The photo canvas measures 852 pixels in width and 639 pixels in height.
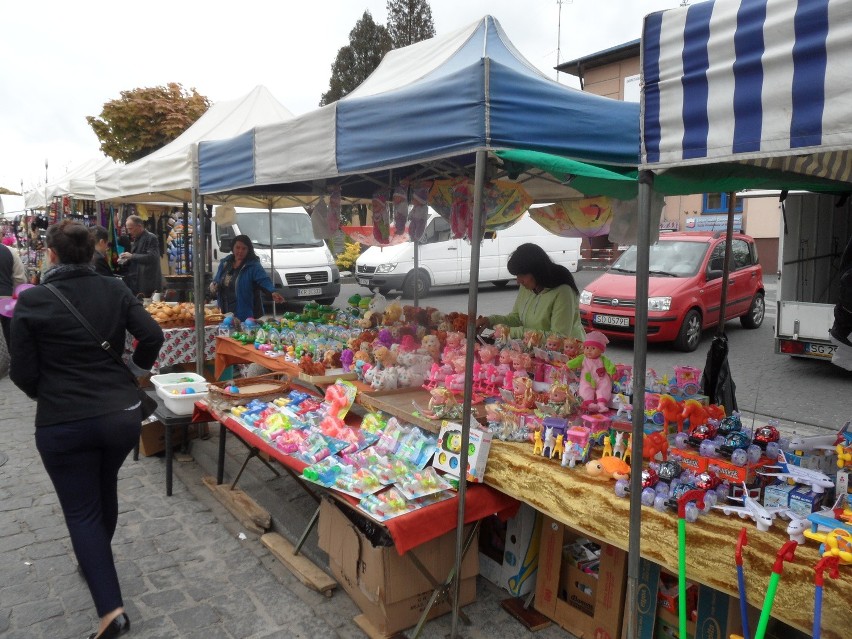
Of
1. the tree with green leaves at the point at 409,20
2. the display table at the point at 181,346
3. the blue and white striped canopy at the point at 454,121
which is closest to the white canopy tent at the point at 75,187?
the display table at the point at 181,346

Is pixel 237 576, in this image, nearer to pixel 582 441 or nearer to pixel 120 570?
pixel 120 570

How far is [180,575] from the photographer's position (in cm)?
349

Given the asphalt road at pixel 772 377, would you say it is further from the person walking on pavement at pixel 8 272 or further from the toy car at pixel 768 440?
the person walking on pavement at pixel 8 272

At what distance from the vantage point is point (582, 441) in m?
2.83

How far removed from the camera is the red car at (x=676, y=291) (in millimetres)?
9383

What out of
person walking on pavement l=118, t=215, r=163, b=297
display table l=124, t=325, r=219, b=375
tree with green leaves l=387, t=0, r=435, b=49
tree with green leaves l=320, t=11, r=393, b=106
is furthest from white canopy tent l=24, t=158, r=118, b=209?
tree with green leaves l=387, t=0, r=435, b=49

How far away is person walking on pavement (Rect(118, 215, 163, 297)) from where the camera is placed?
327 inches

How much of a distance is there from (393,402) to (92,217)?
50.6 feet

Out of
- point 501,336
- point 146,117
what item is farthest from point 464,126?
point 146,117

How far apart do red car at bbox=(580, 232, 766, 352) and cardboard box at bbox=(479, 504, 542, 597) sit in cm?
601

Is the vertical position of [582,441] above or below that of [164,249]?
below

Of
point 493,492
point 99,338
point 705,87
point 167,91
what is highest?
point 167,91

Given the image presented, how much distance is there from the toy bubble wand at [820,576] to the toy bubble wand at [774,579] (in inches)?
3.0

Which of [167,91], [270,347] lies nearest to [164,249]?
[167,91]
